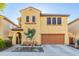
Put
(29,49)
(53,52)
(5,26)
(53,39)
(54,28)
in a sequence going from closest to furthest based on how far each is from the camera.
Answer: (53,52) < (29,49) < (5,26) < (54,28) < (53,39)

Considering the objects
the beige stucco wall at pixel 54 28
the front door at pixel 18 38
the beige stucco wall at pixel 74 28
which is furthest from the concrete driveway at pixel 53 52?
the beige stucco wall at pixel 74 28

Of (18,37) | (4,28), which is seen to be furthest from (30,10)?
(4,28)

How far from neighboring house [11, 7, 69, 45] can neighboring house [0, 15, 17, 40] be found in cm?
51

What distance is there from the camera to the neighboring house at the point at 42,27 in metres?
18.6

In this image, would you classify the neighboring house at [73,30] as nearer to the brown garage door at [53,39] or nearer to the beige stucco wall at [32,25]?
the brown garage door at [53,39]

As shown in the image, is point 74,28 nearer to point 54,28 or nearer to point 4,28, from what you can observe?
point 54,28

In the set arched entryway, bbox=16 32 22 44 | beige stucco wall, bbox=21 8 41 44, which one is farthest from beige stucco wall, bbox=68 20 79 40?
arched entryway, bbox=16 32 22 44

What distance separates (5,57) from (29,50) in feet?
6.96

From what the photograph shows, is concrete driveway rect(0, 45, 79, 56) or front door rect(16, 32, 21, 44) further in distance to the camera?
front door rect(16, 32, 21, 44)

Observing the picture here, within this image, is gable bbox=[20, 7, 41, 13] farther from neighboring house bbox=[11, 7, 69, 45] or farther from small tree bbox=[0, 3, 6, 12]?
small tree bbox=[0, 3, 6, 12]

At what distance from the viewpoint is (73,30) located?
18.5 metres

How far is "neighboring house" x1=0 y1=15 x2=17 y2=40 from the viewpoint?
17.9 metres

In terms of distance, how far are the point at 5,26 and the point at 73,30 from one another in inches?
198

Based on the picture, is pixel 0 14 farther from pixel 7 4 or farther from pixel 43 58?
pixel 43 58
